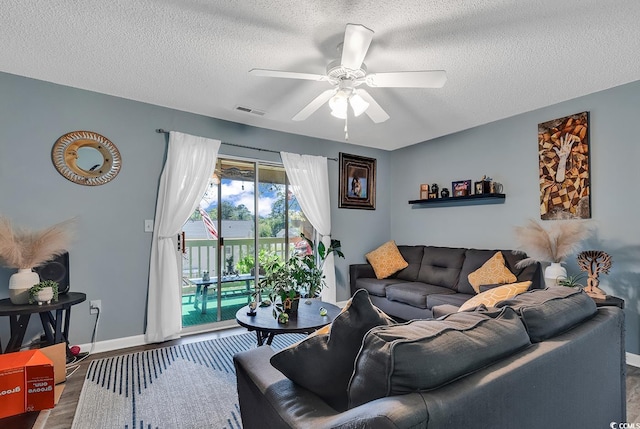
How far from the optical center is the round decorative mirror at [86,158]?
291cm

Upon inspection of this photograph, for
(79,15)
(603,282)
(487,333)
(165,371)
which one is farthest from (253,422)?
(603,282)

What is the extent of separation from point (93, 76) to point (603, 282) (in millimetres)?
4801

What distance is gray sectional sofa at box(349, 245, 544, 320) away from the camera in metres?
3.32

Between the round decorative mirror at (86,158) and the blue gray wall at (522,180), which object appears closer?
the blue gray wall at (522,180)

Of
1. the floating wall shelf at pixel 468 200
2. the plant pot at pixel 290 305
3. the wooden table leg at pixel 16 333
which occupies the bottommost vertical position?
the wooden table leg at pixel 16 333

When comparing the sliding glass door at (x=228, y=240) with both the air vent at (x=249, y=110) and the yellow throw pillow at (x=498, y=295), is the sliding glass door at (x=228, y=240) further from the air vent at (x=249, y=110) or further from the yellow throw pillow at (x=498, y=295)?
the yellow throw pillow at (x=498, y=295)

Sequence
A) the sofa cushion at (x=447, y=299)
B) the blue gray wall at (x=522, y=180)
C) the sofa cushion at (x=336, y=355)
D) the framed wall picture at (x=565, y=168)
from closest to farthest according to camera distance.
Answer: the sofa cushion at (x=336, y=355)
the blue gray wall at (x=522, y=180)
the framed wall picture at (x=565, y=168)
the sofa cushion at (x=447, y=299)

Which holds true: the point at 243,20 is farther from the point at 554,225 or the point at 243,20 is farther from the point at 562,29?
the point at 554,225

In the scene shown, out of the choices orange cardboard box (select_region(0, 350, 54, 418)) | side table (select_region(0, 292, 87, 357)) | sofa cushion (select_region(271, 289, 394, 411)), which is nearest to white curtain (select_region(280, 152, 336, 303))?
side table (select_region(0, 292, 87, 357))

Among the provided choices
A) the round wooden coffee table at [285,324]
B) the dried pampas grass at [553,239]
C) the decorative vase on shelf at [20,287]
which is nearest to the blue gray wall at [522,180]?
the dried pampas grass at [553,239]

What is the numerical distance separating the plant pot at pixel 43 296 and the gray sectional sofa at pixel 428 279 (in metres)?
3.19

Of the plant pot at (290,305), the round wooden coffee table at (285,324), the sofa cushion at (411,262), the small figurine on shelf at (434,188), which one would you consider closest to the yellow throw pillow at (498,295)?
the round wooden coffee table at (285,324)

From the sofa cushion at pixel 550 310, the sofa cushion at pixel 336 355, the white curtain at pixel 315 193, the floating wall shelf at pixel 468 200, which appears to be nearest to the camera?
the sofa cushion at pixel 336 355

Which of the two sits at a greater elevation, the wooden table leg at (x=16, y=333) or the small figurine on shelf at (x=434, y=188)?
the small figurine on shelf at (x=434, y=188)
